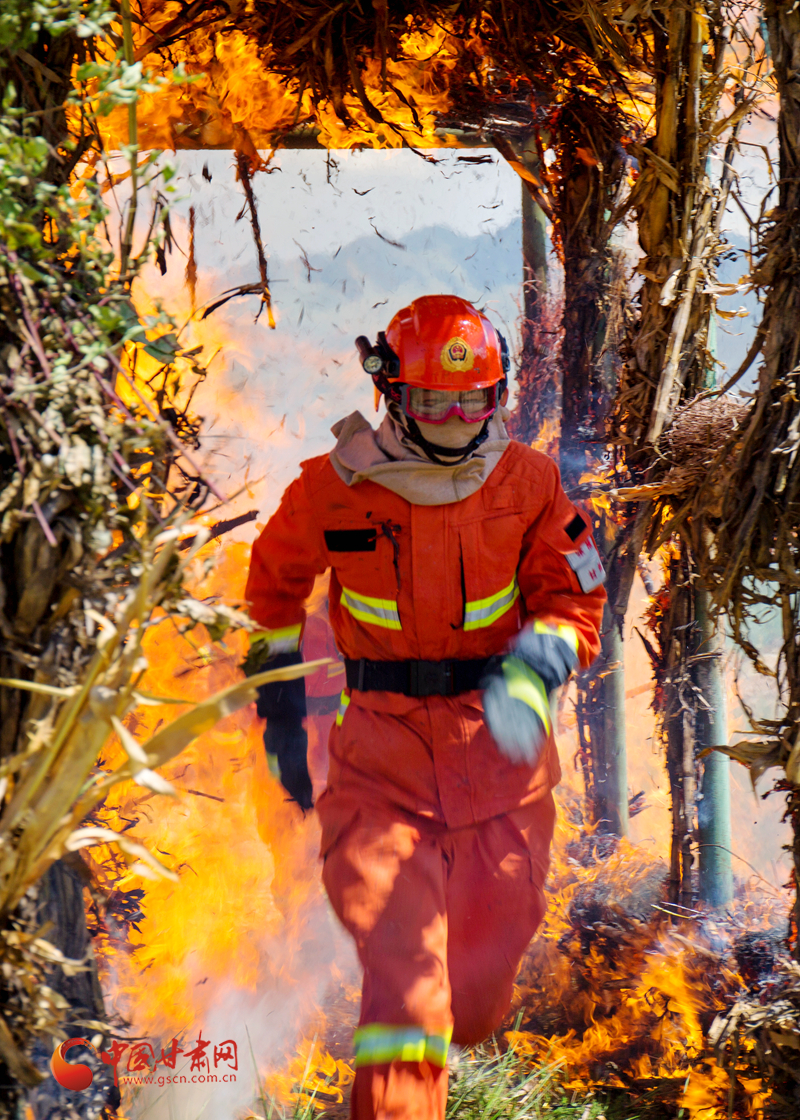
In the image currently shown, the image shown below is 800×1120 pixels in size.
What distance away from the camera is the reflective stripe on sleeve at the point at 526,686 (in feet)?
8.09

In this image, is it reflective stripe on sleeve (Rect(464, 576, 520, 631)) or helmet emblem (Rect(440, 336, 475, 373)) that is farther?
reflective stripe on sleeve (Rect(464, 576, 520, 631))

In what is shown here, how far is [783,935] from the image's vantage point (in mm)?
3580

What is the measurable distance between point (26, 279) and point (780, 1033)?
2454 millimetres

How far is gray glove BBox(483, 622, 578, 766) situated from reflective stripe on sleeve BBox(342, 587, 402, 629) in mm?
319

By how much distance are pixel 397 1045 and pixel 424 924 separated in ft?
0.95

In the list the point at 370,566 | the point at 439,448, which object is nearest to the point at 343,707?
the point at 370,566

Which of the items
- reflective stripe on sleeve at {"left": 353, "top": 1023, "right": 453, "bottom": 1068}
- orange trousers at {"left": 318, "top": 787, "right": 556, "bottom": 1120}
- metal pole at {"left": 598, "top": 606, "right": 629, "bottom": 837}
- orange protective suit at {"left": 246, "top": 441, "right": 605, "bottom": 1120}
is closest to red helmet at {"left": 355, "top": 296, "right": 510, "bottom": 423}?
orange protective suit at {"left": 246, "top": 441, "right": 605, "bottom": 1120}

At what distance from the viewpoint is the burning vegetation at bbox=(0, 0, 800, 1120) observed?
1457 millimetres

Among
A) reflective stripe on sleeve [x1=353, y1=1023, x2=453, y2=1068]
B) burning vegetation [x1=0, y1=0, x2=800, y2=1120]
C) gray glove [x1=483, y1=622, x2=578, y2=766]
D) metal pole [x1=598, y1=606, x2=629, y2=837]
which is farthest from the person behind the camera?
metal pole [x1=598, y1=606, x2=629, y2=837]

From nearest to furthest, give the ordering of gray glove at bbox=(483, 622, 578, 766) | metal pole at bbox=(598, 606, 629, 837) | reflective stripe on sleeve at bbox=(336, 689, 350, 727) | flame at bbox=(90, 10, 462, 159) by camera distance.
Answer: gray glove at bbox=(483, 622, 578, 766), reflective stripe on sleeve at bbox=(336, 689, 350, 727), flame at bbox=(90, 10, 462, 159), metal pole at bbox=(598, 606, 629, 837)

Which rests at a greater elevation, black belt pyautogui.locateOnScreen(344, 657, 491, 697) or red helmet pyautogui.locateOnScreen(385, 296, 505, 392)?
red helmet pyautogui.locateOnScreen(385, 296, 505, 392)

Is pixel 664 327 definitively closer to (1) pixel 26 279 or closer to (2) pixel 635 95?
(2) pixel 635 95

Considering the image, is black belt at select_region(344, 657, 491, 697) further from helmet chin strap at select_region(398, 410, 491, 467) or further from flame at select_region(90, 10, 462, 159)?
flame at select_region(90, 10, 462, 159)

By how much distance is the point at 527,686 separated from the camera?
8.17ft
